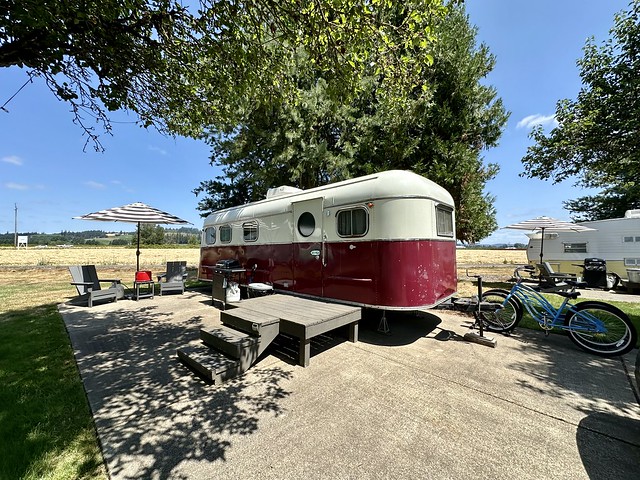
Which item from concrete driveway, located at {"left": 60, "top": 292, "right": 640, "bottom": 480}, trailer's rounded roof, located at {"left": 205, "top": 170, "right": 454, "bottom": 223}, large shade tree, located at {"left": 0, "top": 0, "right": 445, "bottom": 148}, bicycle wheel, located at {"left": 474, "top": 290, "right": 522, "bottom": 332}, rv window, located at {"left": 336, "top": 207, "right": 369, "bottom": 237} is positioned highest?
large shade tree, located at {"left": 0, "top": 0, "right": 445, "bottom": 148}

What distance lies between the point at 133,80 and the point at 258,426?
6475mm

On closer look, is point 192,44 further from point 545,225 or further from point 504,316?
point 545,225

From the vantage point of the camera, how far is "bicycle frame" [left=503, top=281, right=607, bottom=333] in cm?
491

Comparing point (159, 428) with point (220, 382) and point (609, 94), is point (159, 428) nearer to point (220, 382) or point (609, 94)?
point (220, 382)

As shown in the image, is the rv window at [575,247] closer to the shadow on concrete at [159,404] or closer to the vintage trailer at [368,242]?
the vintage trailer at [368,242]

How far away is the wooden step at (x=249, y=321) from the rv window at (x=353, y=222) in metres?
2.33

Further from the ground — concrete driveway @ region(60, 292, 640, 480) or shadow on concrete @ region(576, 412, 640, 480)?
concrete driveway @ region(60, 292, 640, 480)

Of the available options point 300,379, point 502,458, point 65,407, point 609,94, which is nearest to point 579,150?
point 609,94

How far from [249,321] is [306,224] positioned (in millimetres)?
2890

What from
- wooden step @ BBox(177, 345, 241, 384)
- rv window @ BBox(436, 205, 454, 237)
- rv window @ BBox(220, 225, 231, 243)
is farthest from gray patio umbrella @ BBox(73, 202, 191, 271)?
rv window @ BBox(436, 205, 454, 237)

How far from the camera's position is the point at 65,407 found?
324 cm

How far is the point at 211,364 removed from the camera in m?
4.06

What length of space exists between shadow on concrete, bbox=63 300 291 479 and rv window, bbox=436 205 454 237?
14.1ft

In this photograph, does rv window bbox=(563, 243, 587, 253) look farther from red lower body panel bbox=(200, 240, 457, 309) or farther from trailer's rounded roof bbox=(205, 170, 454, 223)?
trailer's rounded roof bbox=(205, 170, 454, 223)
